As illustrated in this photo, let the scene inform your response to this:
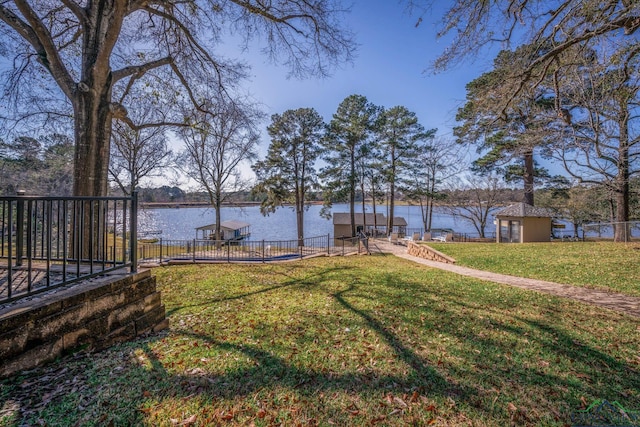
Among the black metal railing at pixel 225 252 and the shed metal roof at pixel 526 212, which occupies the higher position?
the shed metal roof at pixel 526 212

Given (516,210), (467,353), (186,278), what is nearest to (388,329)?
(467,353)

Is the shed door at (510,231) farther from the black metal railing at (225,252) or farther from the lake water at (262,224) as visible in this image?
the black metal railing at (225,252)

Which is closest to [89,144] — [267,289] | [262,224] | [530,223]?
[267,289]

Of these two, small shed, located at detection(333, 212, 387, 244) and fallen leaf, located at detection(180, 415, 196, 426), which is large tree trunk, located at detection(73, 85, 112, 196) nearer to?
fallen leaf, located at detection(180, 415, 196, 426)

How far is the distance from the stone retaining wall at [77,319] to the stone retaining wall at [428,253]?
994cm

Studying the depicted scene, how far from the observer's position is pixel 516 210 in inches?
692

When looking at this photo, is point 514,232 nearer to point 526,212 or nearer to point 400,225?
point 526,212

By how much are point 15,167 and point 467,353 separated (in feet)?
51.9

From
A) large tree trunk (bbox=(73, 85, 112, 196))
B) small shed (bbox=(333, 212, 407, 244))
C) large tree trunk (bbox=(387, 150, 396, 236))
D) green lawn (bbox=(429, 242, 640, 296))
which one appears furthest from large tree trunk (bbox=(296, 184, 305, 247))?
large tree trunk (bbox=(73, 85, 112, 196))

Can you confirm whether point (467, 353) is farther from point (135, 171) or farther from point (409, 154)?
point (409, 154)

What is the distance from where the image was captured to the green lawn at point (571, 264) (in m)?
6.51

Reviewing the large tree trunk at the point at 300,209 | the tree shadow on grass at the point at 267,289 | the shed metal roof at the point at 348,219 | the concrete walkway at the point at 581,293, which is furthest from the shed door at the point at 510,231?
the tree shadow on grass at the point at 267,289

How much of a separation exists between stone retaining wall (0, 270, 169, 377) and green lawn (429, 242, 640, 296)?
921 cm

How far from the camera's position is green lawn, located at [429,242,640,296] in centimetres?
651
